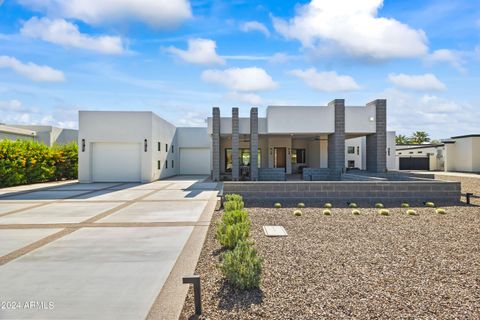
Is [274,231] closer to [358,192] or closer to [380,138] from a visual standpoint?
[358,192]

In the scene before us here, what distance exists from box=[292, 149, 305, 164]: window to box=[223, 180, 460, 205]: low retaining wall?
15.4 metres

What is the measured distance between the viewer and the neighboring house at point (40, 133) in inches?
996

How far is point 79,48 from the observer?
12.9 metres

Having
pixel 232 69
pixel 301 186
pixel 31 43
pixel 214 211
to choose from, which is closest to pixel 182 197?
pixel 214 211

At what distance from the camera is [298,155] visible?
2655 centimetres

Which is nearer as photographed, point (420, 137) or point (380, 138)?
point (380, 138)

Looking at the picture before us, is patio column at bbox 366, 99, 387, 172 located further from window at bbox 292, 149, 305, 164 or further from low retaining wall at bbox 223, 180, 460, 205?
window at bbox 292, 149, 305, 164

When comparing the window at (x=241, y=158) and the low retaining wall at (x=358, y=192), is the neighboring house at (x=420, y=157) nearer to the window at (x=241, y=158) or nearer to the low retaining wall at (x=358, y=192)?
the window at (x=241, y=158)

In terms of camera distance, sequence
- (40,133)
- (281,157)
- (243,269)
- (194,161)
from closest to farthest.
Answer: (243,269), (281,157), (194,161), (40,133)

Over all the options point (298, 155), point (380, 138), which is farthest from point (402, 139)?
point (380, 138)

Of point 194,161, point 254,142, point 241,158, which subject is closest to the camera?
point 254,142

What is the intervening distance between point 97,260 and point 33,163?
17.6 metres

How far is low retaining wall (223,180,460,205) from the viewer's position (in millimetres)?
10891

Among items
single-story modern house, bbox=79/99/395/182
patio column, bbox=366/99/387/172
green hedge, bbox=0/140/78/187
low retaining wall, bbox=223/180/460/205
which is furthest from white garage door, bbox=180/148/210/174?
low retaining wall, bbox=223/180/460/205
